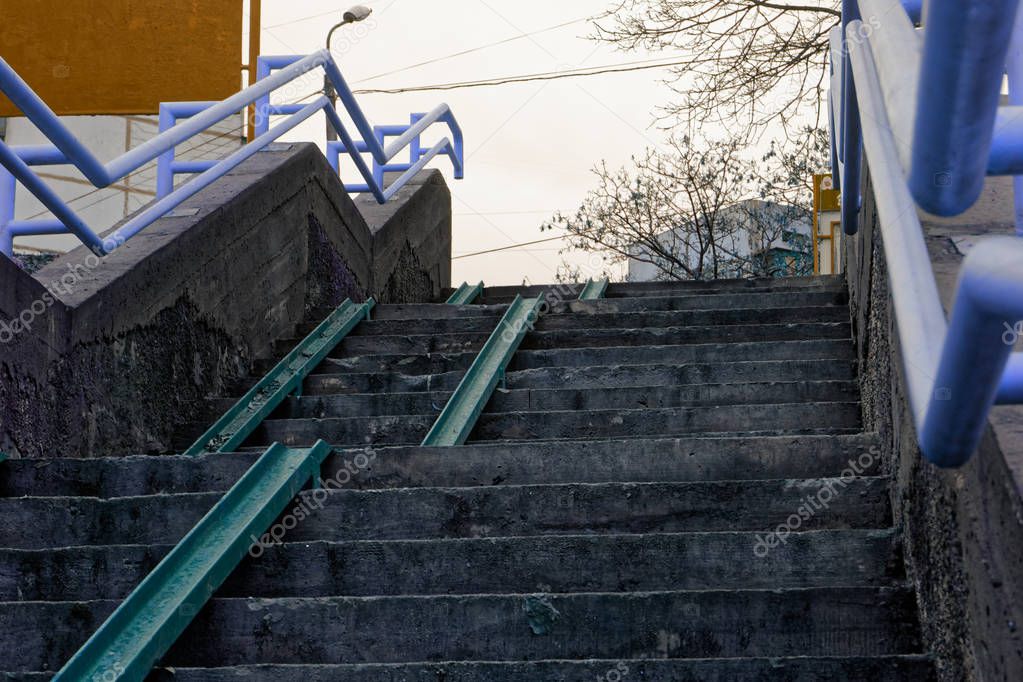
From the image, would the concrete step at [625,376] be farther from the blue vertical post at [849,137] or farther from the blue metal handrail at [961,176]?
the blue metal handrail at [961,176]

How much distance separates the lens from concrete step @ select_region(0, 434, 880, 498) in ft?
11.4

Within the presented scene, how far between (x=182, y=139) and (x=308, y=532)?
177cm

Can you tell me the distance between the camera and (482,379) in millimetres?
4879

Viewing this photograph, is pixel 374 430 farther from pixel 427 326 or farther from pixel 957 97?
pixel 957 97

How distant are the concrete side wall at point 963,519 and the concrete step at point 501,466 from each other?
0.22 meters

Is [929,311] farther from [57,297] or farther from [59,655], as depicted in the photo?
[57,297]

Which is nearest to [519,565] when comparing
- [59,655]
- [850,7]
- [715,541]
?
[715,541]

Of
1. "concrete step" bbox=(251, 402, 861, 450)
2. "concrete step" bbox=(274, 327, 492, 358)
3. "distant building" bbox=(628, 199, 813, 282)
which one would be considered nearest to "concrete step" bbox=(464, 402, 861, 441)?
"concrete step" bbox=(251, 402, 861, 450)

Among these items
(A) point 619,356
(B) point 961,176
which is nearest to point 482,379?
(A) point 619,356

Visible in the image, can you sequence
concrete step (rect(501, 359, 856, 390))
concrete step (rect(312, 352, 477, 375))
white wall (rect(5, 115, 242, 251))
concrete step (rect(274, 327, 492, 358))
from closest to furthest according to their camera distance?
concrete step (rect(501, 359, 856, 390)) → concrete step (rect(312, 352, 477, 375)) → concrete step (rect(274, 327, 492, 358)) → white wall (rect(5, 115, 242, 251))

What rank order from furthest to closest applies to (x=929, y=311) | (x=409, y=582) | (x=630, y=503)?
(x=630, y=503) → (x=409, y=582) → (x=929, y=311)

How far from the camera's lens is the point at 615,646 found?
2652mm

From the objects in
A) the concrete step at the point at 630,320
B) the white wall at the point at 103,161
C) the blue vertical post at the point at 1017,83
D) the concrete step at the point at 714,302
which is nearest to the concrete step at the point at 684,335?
the concrete step at the point at 630,320

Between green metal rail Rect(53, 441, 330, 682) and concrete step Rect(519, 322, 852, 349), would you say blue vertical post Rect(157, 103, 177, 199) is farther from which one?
green metal rail Rect(53, 441, 330, 682)
